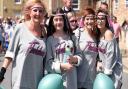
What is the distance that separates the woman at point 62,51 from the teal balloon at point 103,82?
267 millimetres

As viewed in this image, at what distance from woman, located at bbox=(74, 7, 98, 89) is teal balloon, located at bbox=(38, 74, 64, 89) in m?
0.59

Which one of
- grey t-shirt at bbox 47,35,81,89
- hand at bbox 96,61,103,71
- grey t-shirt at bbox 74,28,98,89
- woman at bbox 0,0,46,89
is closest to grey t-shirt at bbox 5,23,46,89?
woman at bbox 0,0,46,89

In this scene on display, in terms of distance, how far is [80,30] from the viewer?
6.71m

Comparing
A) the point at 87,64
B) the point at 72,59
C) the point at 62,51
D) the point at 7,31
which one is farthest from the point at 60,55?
the point at 7,31

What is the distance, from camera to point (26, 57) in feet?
19.7

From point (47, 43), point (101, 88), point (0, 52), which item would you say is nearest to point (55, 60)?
point (47, 43)

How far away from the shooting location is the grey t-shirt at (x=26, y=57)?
6020 mm

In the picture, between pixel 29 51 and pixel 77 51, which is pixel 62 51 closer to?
pixel 77 51

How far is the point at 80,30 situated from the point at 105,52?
44cm

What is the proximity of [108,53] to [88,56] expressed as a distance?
26 cm

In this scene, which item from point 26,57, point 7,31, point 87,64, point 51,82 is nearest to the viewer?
point 51,82

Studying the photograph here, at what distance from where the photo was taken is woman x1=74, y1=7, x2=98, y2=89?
6.50 m

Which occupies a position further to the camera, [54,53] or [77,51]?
[77,51]

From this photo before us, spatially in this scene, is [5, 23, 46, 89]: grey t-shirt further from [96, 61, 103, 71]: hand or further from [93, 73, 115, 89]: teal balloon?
[96, 61, 103, 71]: hand
